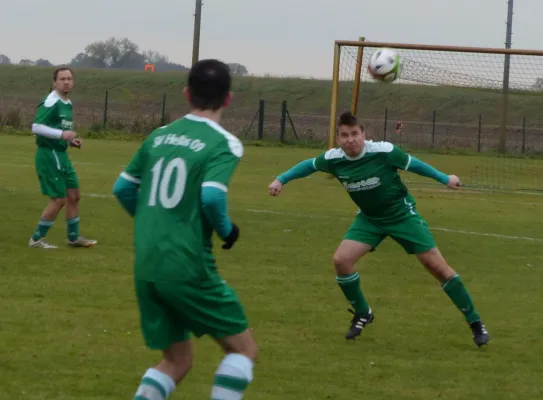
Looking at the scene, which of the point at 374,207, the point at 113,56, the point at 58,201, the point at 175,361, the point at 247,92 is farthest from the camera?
the point at 113,56

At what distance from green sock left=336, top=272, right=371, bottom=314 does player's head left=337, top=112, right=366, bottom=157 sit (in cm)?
95

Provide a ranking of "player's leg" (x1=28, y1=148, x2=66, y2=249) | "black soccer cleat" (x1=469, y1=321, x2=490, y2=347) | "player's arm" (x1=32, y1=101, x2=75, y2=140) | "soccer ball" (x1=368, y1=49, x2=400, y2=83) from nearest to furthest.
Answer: "black soccer cleat" (x1=469, y1=321, x2=490, y2=347)
"player's arm" (x1=32, y1=101, x2=75, y2=140)
"player's leg" (x1=28, y1=148, x2=66, y2=249)
"soccer ball" (x1=368, y1=49, x2=400, y2=83)

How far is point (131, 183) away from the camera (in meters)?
4.94

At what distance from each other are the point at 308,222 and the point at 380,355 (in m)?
7.47

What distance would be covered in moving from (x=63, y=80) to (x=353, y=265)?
171 inches

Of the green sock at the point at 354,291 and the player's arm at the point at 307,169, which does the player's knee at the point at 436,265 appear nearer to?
the green sock at the point at 354,291

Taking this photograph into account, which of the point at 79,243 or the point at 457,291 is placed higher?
the point at 457,291

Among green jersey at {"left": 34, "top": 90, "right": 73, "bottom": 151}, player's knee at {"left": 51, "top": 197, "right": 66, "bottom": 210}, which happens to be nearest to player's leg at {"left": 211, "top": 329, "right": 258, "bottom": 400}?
green jersey at {"left": 34, "top": 90, "right": 73, "bottom": 151}

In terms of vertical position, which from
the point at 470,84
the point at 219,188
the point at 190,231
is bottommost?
the point at 190,231

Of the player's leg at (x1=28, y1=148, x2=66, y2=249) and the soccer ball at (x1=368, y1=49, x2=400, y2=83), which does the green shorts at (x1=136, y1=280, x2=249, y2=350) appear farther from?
the soccer ball at (x1=368, y1=49, x2=400, y2=83)

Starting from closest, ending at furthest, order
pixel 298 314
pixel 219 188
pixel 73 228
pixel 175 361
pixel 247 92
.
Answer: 1. pixel 219 188
2. pixel 175 361
3. pixel 298 314
4. pixel 73 228
5. pixel 247 92

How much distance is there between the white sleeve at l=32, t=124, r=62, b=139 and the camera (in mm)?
10844

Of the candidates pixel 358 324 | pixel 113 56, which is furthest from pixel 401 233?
pixel 113 56

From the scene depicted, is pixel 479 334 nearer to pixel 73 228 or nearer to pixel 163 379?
pixel 163 379
